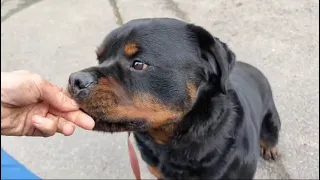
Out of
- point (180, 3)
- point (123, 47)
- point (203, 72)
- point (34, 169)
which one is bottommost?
point (34, 169)

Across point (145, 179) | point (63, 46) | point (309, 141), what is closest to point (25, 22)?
point (63, 46)

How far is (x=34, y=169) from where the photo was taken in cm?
277

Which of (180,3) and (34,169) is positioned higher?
(180,3)

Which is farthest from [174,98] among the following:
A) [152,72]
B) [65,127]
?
[65,127]

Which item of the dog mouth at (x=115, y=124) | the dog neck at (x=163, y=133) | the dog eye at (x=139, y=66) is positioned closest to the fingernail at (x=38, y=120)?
the dog mouth at (x=115, y=124)

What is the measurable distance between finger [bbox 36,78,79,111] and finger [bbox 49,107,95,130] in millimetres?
21

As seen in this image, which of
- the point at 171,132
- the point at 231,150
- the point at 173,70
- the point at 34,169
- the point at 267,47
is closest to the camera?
the point at 173,70

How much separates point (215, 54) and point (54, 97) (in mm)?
656

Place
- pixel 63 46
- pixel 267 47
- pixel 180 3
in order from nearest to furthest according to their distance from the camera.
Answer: pixel 180 3
pixel 267 47
pixel 63 46

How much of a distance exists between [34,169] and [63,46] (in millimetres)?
777

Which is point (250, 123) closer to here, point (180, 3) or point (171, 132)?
point (171, 132)

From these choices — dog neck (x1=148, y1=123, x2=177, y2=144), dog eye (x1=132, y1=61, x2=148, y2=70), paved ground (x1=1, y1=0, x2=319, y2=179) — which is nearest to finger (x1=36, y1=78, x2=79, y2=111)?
dog eye (x1=132, y1=61, x2=148, y2=70)

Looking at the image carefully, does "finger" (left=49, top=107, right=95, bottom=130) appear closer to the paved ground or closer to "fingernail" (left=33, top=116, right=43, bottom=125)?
"fingernail" (left=33, top=116, right=43, bottom=125)

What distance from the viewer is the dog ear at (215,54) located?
1703 millimetres
